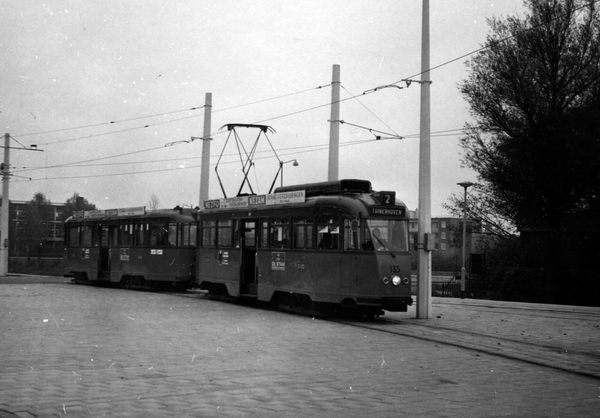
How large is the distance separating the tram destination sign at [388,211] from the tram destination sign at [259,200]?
7.17 feet

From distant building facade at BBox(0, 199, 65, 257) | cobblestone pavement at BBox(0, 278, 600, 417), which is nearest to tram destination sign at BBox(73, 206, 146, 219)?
cobblestone pavement at BBox(0, 278, 600, 417)

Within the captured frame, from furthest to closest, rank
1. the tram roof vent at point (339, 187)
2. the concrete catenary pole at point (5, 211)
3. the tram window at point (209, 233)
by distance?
the concrete catenary pole at point (5, 211), the tram window at point (209, 233), the tram roof vent at point (339, 187)

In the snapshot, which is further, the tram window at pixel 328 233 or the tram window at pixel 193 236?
the tram window at pixel 193 236

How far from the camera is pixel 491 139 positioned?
105 ft

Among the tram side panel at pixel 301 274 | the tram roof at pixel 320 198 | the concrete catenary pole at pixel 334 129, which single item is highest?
the concrete catenary pole at pixel 334 129

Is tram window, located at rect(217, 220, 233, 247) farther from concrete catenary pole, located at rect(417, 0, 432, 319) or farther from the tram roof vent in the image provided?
concrete catenary pole, located at rect(417, 0, 432, 319)

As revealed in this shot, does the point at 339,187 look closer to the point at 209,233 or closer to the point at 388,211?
the point at 388,211

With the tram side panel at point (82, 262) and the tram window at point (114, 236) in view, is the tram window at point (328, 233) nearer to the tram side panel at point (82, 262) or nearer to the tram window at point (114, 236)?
the tram window at point (114, 236)

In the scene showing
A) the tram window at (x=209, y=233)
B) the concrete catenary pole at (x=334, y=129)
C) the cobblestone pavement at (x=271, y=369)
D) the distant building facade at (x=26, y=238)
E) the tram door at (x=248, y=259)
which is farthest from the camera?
the distant building facade at (x=26, y=238)

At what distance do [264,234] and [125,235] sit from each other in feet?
36.8

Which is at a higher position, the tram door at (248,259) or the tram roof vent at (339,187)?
the tram roof vent at (339,187)

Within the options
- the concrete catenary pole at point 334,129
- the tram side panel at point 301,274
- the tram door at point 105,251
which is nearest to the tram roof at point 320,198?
the tram side panel at point 301,274

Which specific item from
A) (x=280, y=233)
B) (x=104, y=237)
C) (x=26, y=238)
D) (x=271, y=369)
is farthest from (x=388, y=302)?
(x=26, y=238)

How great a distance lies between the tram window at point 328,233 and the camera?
687 inches
